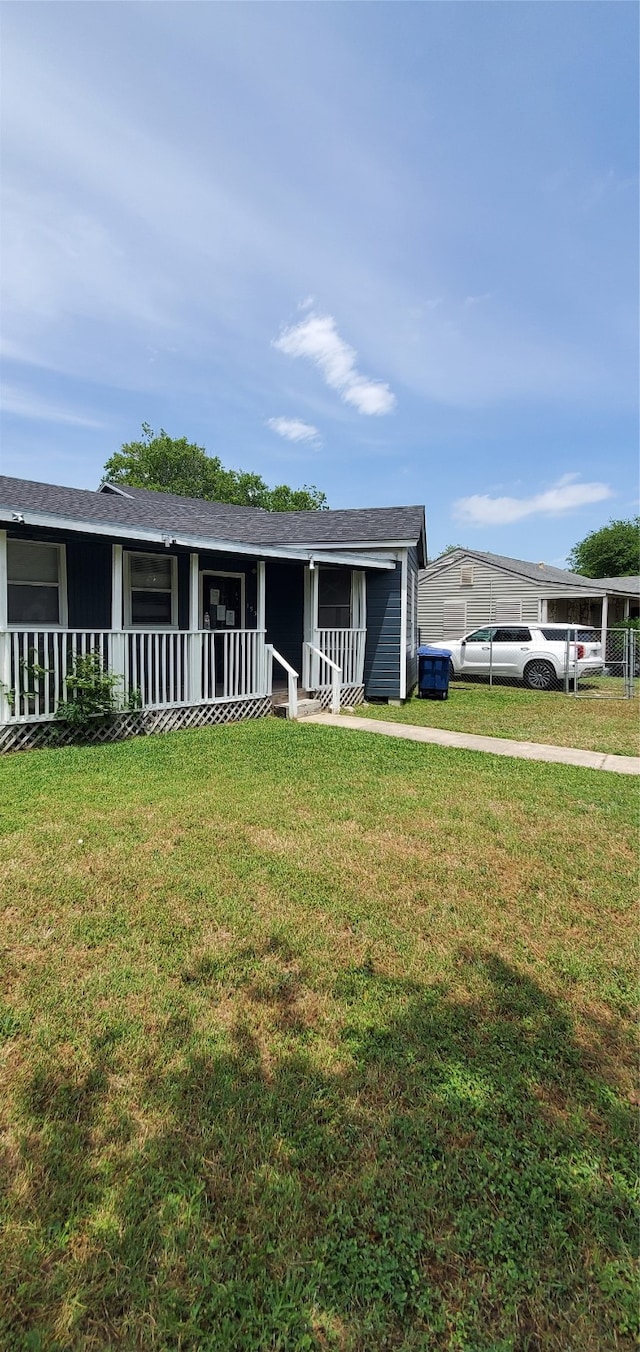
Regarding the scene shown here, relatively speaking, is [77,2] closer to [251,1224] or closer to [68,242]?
[68,242]

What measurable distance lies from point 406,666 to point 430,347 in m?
8.86

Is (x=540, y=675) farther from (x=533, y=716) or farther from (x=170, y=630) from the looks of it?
(x=170, y=630)

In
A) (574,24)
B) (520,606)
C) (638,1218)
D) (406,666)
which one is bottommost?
(638,1218)

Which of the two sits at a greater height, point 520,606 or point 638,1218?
point 520,606

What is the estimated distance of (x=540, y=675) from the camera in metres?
14.5

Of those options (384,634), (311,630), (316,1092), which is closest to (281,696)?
(311,630)

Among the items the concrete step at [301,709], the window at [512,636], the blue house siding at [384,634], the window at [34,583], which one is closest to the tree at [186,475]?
the window at [512,636]

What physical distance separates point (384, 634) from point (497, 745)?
454 centimetres

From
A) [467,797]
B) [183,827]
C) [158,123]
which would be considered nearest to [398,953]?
[183,827]

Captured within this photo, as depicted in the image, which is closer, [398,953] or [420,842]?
[398,953]

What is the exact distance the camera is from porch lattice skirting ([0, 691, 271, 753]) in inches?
267

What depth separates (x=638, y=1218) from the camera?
5.10 feet

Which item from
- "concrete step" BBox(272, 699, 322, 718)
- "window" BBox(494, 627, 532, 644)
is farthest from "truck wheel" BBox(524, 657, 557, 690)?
"concrete step" BBox(272, 699, 322, 718)

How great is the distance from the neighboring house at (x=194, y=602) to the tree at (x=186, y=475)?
104 ft
